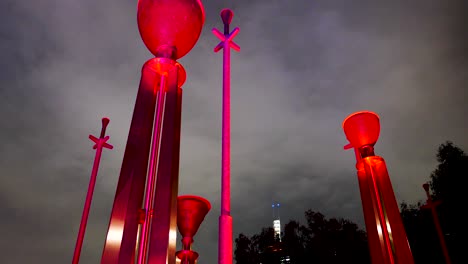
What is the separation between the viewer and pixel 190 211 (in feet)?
25.7

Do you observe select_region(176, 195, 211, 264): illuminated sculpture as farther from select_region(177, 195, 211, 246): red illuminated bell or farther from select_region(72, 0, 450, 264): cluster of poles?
select_region(72, 0, 450, 264): cluster of poles

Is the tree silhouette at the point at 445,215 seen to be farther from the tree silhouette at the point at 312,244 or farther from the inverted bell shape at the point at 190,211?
the inverted bell shape at the point at 190,211

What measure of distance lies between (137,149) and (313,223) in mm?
21794

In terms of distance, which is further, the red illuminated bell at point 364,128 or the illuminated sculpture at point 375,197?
the red illuminated bell at point 364,128

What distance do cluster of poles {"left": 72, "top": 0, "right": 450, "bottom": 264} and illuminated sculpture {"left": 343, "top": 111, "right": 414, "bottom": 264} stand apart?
2 cm

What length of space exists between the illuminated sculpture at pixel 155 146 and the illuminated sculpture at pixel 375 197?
385 cm

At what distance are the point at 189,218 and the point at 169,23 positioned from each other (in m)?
4.69

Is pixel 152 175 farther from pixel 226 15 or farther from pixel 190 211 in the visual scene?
pixel 190 211

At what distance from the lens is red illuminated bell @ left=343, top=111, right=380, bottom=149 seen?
271 inches

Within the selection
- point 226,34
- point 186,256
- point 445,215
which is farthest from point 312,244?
point 226,34

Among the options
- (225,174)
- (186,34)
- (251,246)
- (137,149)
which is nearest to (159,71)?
(186,34)

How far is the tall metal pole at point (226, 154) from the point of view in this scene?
11.2 ft

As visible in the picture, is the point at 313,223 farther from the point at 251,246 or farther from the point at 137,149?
the point at 137,149

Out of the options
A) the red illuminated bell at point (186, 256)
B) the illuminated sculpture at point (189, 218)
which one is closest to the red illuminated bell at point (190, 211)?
the illuminated sculpture at point (189, 218)
